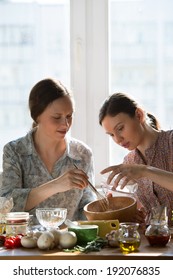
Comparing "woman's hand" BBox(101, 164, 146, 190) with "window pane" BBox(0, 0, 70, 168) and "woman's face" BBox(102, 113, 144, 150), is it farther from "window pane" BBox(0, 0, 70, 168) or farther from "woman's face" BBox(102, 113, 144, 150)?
"window pane" BBox(0, 0, 70, 168)

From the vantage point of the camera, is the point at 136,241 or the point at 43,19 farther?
the point at 43,19

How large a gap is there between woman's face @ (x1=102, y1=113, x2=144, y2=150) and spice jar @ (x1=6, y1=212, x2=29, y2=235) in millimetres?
645

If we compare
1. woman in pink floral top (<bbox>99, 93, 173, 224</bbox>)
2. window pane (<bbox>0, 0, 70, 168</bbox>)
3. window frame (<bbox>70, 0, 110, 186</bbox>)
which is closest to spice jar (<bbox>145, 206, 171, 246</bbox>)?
woman in pink floral top (<bbox>99, 93, 173, 224</bbox>)

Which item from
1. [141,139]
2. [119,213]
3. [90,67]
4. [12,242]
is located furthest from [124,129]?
[90,67]

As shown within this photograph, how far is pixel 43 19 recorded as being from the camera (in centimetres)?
395

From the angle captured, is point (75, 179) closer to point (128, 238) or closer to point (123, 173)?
point (123, 173)

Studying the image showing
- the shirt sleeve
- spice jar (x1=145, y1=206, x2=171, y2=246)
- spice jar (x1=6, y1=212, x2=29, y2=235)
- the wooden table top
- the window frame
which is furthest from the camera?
the window frame

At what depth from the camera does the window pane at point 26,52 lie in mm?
3945

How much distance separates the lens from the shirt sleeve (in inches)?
114

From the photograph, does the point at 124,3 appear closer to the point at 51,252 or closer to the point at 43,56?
the point at 43,56

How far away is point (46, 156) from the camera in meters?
3.18

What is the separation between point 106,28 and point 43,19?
39 cm

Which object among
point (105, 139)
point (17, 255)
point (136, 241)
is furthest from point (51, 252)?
point (105, 139)

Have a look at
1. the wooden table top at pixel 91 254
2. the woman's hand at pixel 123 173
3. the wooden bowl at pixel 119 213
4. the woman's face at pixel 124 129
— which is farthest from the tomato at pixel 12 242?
the woman's face at pixel 124 129
